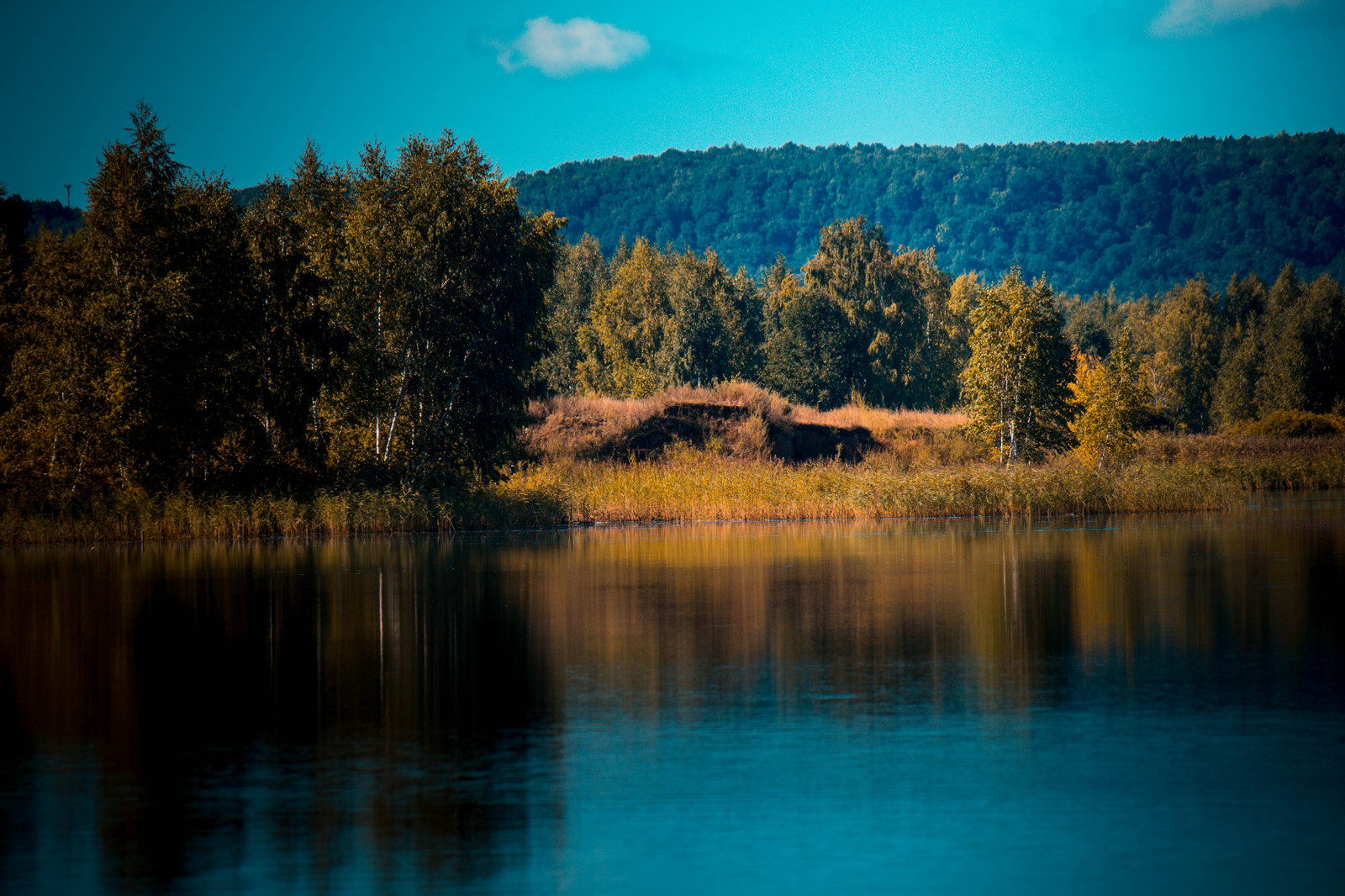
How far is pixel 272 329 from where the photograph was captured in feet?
124

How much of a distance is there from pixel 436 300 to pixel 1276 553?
89.2 ft

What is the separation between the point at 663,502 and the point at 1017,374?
55.7 ft

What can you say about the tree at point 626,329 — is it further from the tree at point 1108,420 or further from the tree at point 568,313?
the tree at point 1108,420

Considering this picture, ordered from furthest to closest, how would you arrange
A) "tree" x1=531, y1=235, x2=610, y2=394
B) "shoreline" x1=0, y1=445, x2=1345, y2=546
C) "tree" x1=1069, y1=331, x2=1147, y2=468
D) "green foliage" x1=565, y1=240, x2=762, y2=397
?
"tree" x1=531, y1=235, x2=610, y2=394, "green foliage" x1=565, y1=240, x2=762, y2=397, "tree" x1=1069, y1=331, x2=1147, y2=468, "shoreline" x1=0, y1=445, x2=1345, y2=546

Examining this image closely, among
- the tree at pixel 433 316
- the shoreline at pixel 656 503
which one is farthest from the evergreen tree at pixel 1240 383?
the tree at pixel 433 316

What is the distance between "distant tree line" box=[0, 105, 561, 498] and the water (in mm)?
16082

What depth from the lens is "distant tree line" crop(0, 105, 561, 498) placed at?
34.1 m

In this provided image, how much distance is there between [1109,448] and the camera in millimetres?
48656

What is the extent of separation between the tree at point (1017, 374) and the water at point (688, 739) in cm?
2771

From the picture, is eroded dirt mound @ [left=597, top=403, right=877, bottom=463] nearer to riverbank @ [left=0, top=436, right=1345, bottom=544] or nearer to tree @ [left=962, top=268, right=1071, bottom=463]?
tree @ [left=962, top=268, right=1071, bottom=463]

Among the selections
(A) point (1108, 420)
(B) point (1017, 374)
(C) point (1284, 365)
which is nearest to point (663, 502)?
(B) point (1017, 374)

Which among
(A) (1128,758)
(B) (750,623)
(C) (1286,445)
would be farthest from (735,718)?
(C) (1286,445)

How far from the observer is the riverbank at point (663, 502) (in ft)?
117

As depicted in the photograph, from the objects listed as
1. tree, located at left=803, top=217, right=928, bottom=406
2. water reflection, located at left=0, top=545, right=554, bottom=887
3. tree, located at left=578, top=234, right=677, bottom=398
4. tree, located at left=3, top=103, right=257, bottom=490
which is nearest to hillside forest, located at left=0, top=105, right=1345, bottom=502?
tree, located at left=3, top=103, right=257, bottom=490
